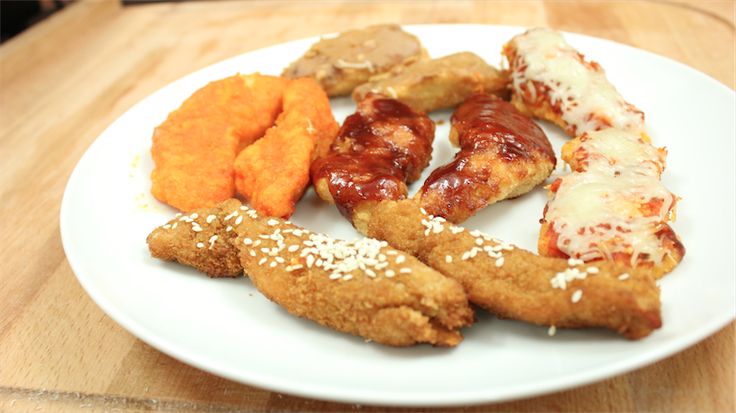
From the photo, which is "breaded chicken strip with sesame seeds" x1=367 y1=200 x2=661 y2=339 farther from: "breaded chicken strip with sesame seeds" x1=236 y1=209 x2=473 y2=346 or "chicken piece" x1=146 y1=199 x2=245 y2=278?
"chicken piece" x1=146 y1=199 x2=245 y2=278

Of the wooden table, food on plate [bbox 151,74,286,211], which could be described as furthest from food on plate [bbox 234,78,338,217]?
the wooden table

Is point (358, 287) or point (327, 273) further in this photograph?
point (327, 273)

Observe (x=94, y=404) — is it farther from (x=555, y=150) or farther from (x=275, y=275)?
(x=555, y=150)

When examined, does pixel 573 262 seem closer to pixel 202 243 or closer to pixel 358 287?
pixel 358 287

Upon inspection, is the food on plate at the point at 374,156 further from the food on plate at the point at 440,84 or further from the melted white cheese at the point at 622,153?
the melted white cheese at the point at 622,153

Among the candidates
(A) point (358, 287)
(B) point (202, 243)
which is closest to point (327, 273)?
(A) point (358, 287)

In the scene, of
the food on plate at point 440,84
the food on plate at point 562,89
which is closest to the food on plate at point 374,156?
the food on plate at point 440,84
